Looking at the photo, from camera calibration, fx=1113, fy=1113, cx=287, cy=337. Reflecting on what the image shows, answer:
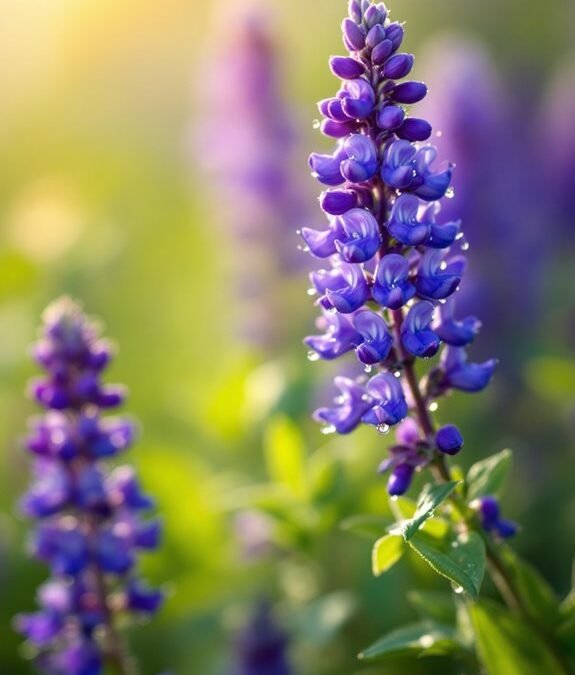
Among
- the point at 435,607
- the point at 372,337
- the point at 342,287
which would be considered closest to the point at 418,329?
the point at 372,337

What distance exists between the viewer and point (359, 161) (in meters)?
3.02

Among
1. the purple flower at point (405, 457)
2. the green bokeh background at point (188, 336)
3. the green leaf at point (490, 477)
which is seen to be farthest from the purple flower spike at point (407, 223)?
the green bokeh background at point (188, 336)

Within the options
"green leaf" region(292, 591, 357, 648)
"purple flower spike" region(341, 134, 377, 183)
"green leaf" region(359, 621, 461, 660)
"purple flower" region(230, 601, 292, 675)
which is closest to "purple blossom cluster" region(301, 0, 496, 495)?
"purple flower spike" region(341, 134, 377, 183)

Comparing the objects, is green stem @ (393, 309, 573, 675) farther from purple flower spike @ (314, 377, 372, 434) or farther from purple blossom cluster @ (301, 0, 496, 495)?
purple flower spike @ (314, 377, 372, 434)

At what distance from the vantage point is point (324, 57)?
47.9 feet

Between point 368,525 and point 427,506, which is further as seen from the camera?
point 368,525

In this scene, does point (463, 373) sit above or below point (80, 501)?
below

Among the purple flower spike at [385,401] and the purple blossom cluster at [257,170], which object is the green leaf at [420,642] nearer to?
the purple flower spike at [385,401]

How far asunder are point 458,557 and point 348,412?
531 mm

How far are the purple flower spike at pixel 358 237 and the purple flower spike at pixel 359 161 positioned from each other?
10 centimetres

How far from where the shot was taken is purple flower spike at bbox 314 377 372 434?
3.27 metres

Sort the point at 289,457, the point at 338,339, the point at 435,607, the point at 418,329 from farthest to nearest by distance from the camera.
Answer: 1. the point at 289,457
2. the point at 435,607
3. the point at 338,339
4. the point at 418,329

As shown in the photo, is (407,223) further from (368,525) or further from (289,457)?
(289,457)

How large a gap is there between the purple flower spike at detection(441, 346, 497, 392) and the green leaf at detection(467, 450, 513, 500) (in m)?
0.24
